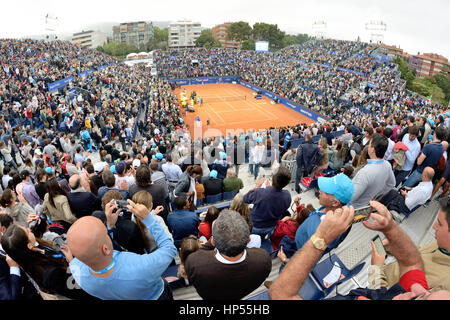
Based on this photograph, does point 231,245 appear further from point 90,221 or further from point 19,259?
point 19,259

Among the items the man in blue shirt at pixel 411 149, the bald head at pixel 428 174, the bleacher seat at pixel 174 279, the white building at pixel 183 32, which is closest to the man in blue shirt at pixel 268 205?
the bleacher seat at pixel 174 279

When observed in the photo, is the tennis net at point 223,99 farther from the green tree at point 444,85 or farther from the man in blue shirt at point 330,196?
the green tree at point 444,85

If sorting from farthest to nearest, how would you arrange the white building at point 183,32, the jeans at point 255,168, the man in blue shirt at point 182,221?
the white building at point 183,32, the jeans at point 255,168, the man in blue shirt at point 182,221

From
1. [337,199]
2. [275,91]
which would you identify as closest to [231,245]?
[337,199]

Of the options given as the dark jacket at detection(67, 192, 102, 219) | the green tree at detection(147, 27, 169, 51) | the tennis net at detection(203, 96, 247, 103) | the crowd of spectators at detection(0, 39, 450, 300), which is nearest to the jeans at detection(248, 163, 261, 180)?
the crowd of spectators at detection(0, 39, 450, 300)

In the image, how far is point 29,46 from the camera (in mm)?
31484

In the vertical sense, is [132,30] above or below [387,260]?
above

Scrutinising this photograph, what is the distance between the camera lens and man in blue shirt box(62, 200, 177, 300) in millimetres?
2043

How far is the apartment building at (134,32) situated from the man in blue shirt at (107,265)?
15003 cm

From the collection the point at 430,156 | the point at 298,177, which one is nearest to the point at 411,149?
the point at 430,156

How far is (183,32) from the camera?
118 meters

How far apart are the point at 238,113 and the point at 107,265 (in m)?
32.5

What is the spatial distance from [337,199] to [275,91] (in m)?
39.8

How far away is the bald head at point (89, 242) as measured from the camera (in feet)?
6.61
